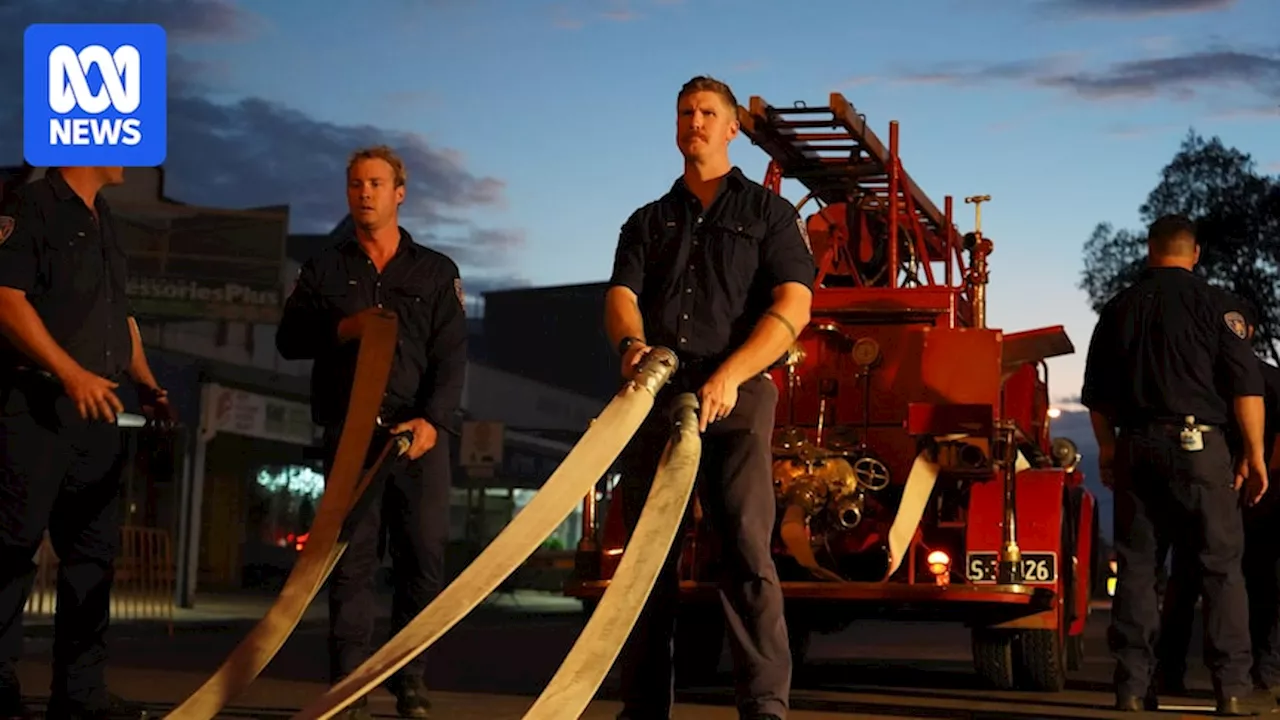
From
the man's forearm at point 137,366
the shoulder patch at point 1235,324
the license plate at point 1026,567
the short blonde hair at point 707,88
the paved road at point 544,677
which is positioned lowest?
the paved road at point 544,677

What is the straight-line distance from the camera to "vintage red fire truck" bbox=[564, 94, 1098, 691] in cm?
1033

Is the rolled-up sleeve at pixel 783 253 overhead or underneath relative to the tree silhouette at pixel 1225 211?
underneath

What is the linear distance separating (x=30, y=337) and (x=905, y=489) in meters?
4.95

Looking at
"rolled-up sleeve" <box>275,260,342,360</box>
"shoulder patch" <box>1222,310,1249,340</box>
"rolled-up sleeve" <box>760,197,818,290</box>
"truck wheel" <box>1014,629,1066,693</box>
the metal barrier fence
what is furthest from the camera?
the metal barrier fence

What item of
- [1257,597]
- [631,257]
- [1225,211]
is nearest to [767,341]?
[631,257]

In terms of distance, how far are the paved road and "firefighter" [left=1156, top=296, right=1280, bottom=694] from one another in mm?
279

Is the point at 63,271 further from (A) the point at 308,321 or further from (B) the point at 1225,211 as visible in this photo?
(B) the point at 1225,211

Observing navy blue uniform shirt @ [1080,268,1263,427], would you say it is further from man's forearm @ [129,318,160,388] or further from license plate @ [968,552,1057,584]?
man's forearm @ [129,318,160,388]

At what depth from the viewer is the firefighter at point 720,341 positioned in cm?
617

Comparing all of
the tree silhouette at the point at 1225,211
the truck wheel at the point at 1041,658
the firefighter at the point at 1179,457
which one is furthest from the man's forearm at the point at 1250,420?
the tree silhouette at the point at 1225,211

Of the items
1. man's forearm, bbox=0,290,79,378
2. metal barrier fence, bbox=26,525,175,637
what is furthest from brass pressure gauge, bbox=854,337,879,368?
metal barrier fence, bbox=26,525,175,637

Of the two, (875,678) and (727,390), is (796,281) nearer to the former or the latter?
(727,390)

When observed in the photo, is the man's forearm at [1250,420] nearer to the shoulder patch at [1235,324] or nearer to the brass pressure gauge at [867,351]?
the shoulder patch at [1235,324]

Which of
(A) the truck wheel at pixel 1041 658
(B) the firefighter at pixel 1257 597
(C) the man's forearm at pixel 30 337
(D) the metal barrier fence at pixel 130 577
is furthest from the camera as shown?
(D) the metal barrier fence at pixel 130 577
